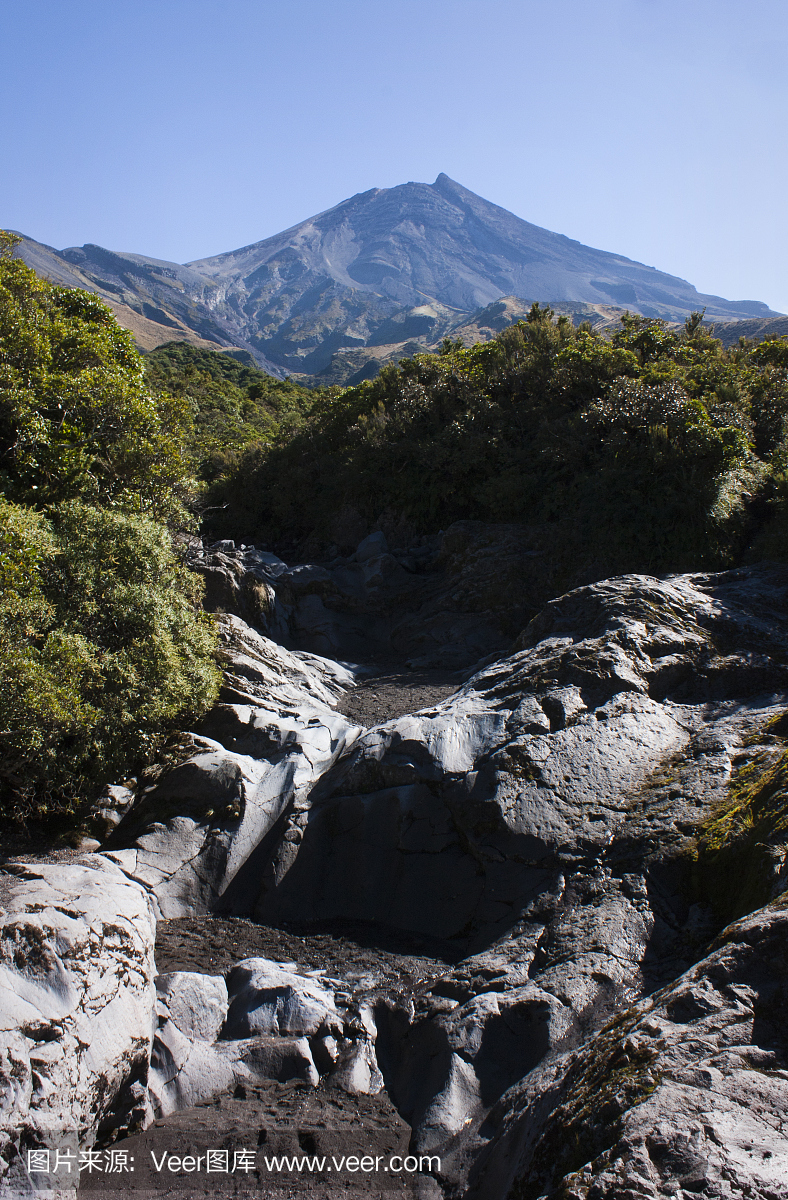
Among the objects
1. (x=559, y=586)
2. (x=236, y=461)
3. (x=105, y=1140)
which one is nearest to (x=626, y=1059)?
(x=105, y=1140)

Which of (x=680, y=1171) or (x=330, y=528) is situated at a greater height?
(x=330, y=528)

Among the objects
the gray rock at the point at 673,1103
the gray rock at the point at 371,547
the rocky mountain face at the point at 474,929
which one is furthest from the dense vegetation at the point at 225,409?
the gray rock at the point at 673,1103

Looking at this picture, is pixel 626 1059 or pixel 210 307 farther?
pixel 210 307

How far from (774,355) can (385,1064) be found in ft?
67.1

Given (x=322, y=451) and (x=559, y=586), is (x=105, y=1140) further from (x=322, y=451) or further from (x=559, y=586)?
(x=322, y=451)

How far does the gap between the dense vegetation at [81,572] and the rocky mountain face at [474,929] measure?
87 cm

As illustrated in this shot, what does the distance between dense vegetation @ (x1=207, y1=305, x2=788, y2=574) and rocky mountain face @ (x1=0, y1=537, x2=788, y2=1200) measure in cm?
433

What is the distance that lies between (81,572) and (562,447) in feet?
38.6

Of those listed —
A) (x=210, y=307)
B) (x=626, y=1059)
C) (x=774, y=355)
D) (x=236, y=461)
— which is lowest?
(x=626, y=1059)

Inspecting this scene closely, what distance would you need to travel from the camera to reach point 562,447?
16.1 m

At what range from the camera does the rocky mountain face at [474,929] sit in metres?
3.37

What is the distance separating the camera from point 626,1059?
337 cm

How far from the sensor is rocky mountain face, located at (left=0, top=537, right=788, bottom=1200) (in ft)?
11.0

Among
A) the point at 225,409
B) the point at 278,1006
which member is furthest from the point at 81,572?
the point at 225,409
